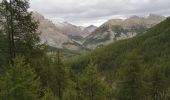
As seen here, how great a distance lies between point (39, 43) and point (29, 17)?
1.92 m

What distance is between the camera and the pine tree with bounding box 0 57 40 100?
20.8m

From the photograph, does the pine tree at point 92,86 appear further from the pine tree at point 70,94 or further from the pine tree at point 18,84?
the pine tree at point 18,84

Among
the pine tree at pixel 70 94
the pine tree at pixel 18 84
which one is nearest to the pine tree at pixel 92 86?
the pine tree at pixel 70 94

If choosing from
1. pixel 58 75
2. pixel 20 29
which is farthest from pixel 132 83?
pixel 20 29

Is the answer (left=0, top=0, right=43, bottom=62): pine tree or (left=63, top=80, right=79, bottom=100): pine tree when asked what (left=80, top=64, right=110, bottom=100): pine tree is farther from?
(left=0, top=0, right=43, bottom=62): pine tree

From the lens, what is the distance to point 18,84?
21.1m

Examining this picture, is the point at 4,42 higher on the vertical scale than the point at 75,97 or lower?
higher

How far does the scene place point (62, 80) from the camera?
157 ft

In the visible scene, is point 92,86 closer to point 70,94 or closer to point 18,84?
point 70,94

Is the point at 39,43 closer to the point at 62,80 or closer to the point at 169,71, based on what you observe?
the point at 62,80

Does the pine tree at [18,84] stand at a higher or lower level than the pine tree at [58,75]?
higher

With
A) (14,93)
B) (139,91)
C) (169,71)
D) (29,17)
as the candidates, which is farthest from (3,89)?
(169,71)

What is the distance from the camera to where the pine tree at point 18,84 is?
2080 centimetres

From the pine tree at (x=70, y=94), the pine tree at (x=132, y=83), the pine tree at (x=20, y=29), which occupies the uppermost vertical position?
the pine tree at (x=20, y=29)
